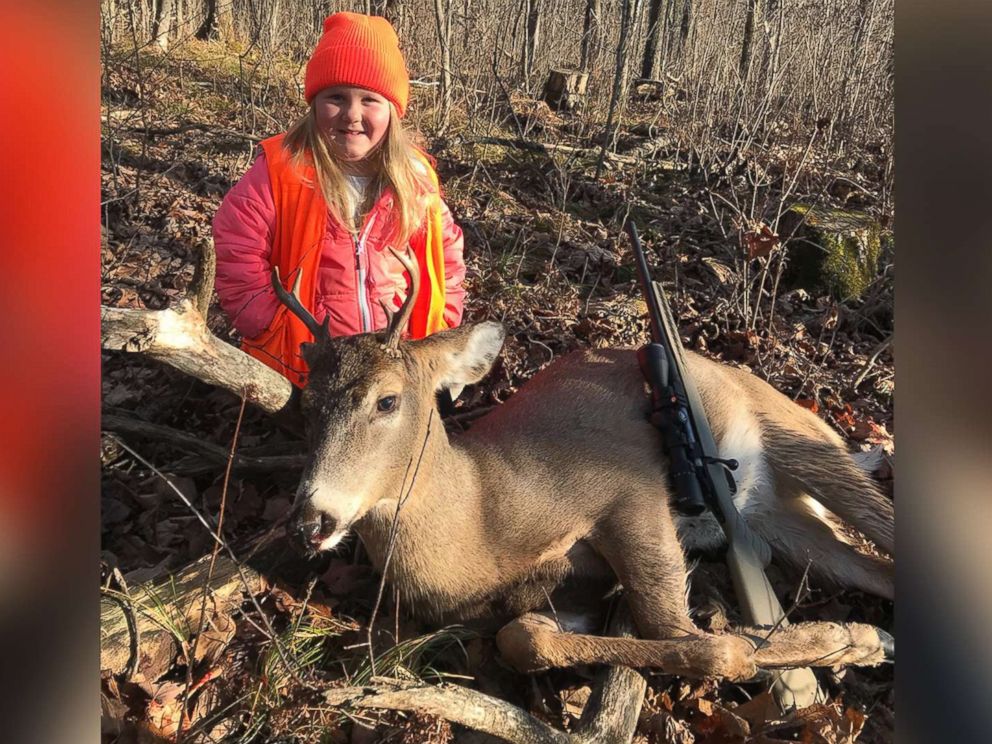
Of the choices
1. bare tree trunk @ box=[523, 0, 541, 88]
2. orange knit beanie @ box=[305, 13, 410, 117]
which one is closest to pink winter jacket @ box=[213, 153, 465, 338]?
orange knit beanie @ box=[305, 13, 410, 117]

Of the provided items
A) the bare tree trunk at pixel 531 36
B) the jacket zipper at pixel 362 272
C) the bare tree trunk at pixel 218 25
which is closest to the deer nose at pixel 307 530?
the jacket zipper at pixel 362 272

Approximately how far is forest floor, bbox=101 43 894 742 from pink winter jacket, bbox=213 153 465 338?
702 mm

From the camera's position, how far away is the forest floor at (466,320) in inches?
106

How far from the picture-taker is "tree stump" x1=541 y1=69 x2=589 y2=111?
362 inches

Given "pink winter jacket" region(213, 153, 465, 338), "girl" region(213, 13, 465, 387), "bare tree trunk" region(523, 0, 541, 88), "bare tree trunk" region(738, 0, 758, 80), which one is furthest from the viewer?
"bare tree trunk" region(523, 0, 541, 88)

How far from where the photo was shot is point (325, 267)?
387cm

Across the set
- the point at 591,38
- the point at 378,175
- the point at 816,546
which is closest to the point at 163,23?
the point at 591,38

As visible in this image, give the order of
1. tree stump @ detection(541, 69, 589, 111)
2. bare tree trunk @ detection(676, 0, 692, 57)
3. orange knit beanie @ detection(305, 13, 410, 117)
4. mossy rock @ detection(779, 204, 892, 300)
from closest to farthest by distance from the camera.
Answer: orange knit beanie @ detection(305, 13, 410, 117) → mossy rock @ detection(779, 204, 892, 300) → bare tree trunk @ detection(676, 0, 692, 57) → tree stump @ detection(541, 69, 589, 111)

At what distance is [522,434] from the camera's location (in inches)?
134

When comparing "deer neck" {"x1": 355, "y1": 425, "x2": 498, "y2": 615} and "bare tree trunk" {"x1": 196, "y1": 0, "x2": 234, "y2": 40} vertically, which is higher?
"bare tree trunk" {"x1": 196, "y1": 0, "x2": 234, "y2": 40}

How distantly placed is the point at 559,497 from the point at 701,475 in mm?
574

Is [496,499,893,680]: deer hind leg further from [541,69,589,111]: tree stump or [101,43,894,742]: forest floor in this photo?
[541,69,589,111]: tree stump

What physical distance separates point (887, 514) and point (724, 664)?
1.32m
